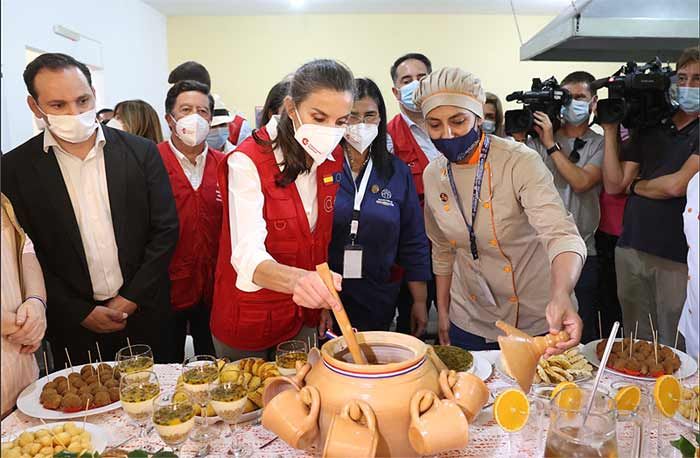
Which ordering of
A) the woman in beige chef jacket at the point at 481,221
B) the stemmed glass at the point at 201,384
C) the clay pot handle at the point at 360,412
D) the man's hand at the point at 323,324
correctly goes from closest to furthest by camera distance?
the clay pot handle at the point at 360,412
the stemmed glass at the point at 201,384
the woman in beige chef jacket at the point at 481,221
the man's hand at the point at 323,324

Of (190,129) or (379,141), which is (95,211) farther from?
(379,141)

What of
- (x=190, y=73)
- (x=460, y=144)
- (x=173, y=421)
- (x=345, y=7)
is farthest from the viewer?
(x=345, y=7)

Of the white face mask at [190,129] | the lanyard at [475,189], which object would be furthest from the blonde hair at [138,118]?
the lanyard at [475,189]

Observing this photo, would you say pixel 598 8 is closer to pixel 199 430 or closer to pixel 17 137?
pixel 199 430

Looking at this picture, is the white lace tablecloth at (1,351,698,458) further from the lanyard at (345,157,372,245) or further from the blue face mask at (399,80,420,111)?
the blue face mask at (399,80,420,111)

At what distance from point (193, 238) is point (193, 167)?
32cm

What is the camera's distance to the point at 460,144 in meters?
1.68

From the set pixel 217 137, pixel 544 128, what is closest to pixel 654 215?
pixel 544 128

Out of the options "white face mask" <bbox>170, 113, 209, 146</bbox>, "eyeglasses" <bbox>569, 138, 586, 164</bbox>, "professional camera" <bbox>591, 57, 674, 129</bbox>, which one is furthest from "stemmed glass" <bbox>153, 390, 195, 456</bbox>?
"eyeglasses" <bbox>569, 138, 586, 164</bbox>

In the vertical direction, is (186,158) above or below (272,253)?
above

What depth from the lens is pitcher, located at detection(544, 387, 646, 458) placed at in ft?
2.78

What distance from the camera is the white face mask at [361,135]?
2008 mm

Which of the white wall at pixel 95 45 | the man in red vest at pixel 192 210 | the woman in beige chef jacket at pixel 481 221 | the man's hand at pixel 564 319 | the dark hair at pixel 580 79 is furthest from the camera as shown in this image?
the white wall at pixel 95 45

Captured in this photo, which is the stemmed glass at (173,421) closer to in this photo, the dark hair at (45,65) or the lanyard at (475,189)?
the lanyard at (475,189)
